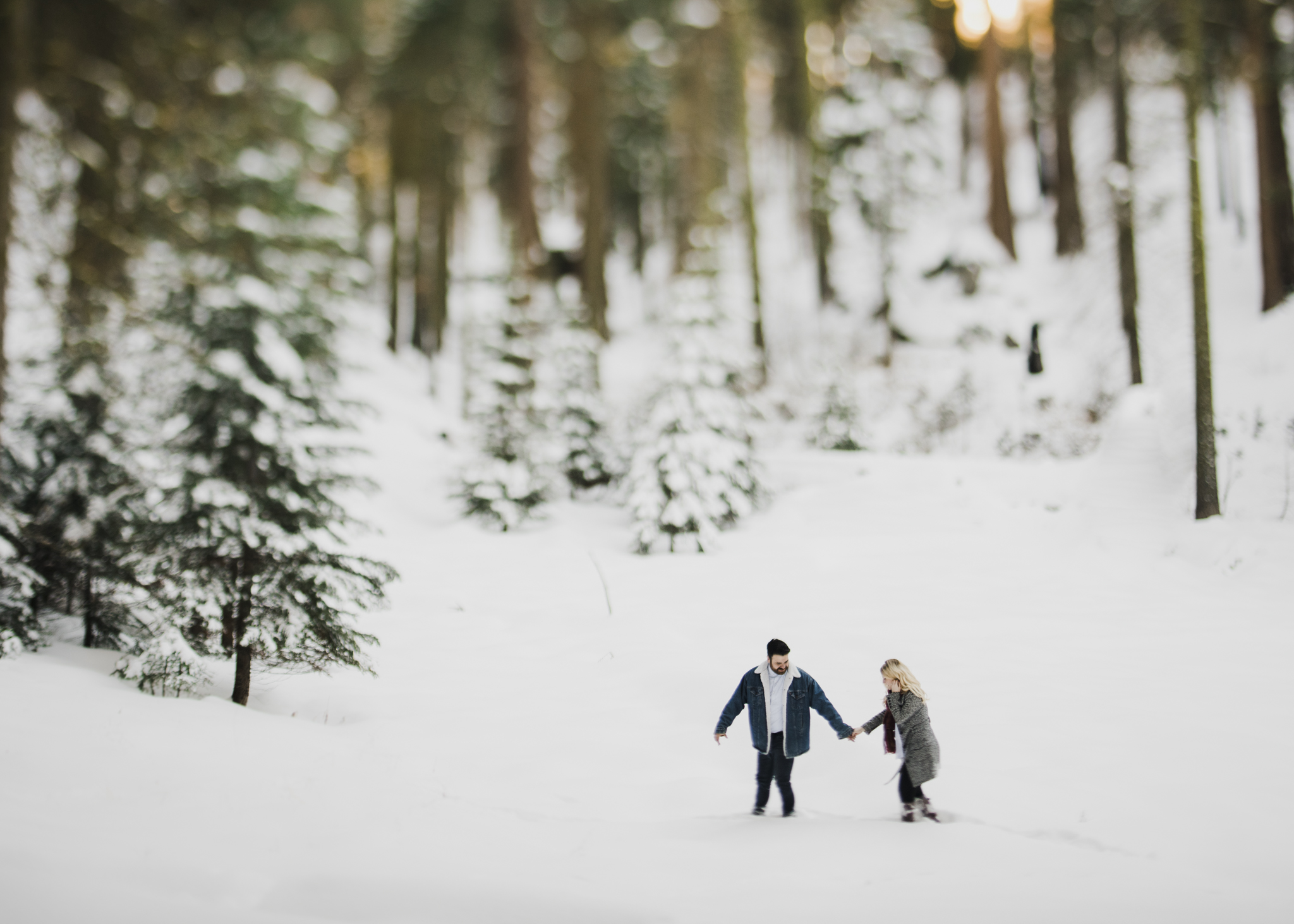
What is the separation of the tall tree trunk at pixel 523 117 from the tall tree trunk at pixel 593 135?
1.76 m

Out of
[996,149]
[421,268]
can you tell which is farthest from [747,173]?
[421,268]

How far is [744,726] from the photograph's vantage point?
26.6 ft

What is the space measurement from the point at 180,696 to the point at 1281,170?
21.7 m

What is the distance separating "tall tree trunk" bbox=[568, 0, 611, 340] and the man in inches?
755

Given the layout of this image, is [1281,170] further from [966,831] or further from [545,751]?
[545,751]

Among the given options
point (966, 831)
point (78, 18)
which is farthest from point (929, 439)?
point (78, 18)

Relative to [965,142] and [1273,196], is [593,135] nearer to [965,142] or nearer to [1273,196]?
[965,142]

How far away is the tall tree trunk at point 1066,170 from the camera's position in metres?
26.0

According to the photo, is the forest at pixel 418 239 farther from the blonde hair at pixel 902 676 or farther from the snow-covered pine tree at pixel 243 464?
the blonde hair at pixel 902 676

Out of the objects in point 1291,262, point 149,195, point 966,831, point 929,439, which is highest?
point 1291,262

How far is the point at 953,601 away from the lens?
10.0 m

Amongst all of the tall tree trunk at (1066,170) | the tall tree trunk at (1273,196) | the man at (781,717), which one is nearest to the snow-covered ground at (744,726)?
the man at (781,717)

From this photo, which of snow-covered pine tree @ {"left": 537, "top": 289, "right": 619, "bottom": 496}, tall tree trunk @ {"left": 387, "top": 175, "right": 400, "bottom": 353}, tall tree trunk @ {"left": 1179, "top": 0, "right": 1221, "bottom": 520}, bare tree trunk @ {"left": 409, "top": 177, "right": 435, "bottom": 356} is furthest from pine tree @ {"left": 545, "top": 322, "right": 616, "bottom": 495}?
bare tree trunk @ {"left": 409, "top": 177, "right": 435, "bottom": 356}

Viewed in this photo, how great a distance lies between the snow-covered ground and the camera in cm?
529
